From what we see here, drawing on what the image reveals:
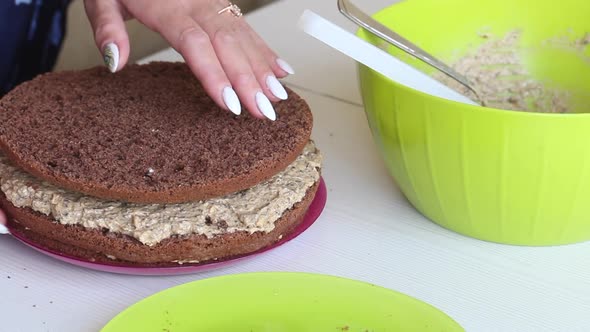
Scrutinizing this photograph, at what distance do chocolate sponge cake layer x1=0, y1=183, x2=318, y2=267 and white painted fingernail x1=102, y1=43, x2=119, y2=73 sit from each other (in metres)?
0.19

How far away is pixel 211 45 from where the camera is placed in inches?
35.4

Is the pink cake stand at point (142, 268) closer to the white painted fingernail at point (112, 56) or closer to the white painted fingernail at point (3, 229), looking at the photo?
the white painted fingernail at point (3, 229)

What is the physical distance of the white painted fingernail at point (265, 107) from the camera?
33.1 inches

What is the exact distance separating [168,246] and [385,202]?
0.93 feet

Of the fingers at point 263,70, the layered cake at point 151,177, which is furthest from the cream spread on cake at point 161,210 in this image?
the fingers at point 263,70

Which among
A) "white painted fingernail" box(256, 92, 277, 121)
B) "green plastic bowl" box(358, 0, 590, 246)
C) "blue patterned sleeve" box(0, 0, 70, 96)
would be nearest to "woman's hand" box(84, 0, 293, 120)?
"white painted fingernail" box(256, 92, 277, 121)

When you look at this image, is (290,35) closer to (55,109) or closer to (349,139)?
(349,139)

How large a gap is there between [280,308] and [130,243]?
155 millimetres

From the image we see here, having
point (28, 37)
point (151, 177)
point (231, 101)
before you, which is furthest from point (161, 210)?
point (28, 37)

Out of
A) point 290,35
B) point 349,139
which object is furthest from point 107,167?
point 290,35

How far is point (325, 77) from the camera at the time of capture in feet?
4.00

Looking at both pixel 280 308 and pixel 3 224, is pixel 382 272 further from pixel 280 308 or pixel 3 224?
pixel 3 224

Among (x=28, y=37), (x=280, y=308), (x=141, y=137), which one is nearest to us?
(x=280, y=308)

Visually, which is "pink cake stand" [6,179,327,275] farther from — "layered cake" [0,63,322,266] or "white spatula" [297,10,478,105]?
"white spatula" [297,10,478,105]
